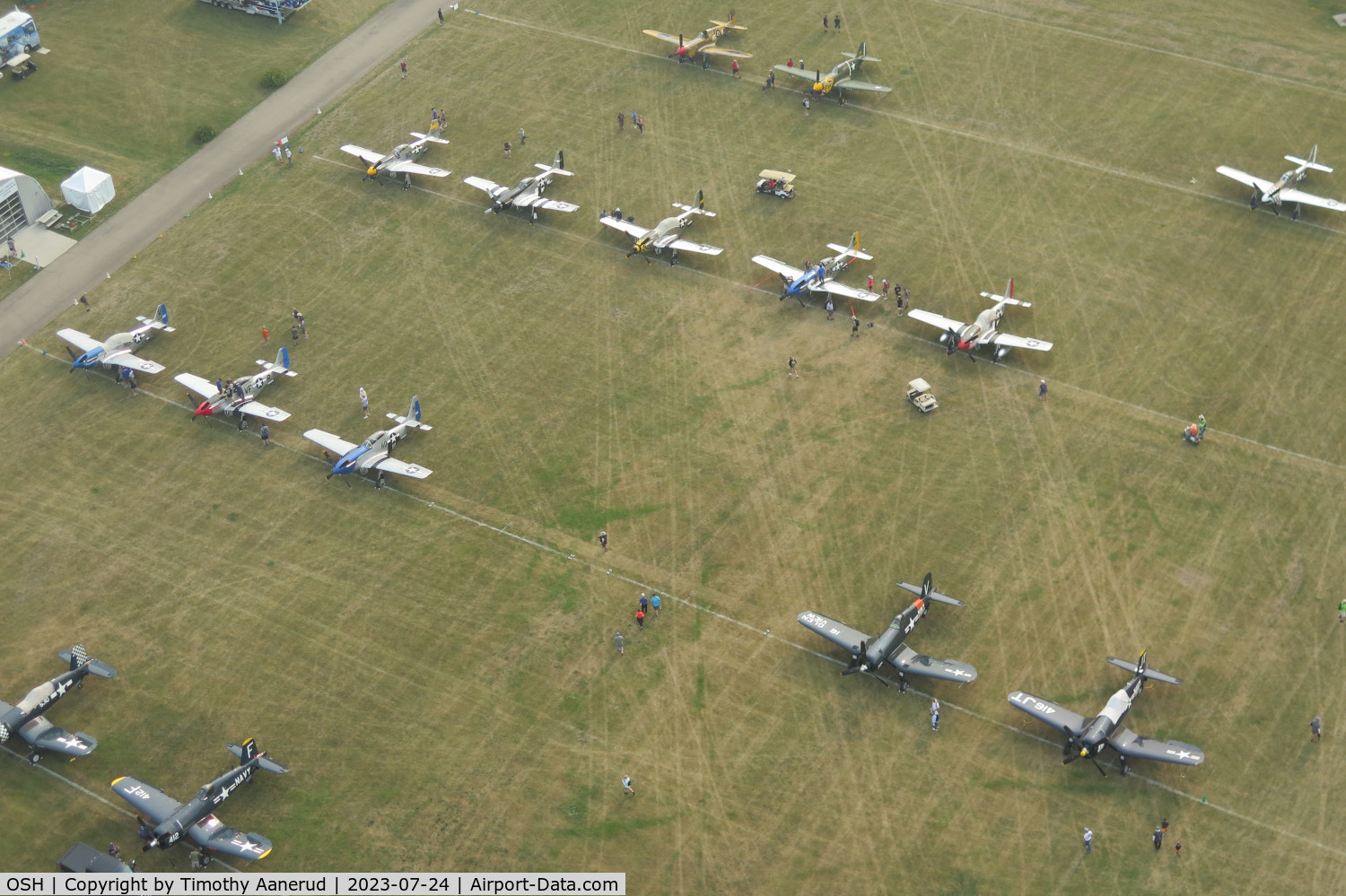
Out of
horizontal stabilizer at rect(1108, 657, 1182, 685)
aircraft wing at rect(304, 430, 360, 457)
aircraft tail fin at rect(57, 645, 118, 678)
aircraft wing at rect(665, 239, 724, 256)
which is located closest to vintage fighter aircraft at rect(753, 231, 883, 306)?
aircraft wing at rect(665, 239, 724, 256)

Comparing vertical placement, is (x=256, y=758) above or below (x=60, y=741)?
above

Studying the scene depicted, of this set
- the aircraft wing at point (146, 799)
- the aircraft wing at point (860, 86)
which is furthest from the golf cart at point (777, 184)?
the aircraft wing at point (146, 799)

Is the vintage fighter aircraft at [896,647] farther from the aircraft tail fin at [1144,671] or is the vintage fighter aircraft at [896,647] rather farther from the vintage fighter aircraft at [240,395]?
the vintage fighter aircraft at [240,395]

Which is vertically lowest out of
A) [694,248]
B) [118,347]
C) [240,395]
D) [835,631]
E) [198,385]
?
[835,631]

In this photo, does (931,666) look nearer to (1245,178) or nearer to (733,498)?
(733,498)

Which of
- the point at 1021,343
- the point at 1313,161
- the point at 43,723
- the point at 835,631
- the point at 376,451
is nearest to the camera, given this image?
the point at 43,723

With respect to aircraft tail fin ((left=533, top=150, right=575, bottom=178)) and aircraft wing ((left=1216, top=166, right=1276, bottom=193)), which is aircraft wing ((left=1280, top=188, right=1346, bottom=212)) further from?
aircraft tail fin ((left=533, top=150, right=575, bottom=178))

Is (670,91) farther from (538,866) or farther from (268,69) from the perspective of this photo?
(538,866)

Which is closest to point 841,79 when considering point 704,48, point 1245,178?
point 704,48
